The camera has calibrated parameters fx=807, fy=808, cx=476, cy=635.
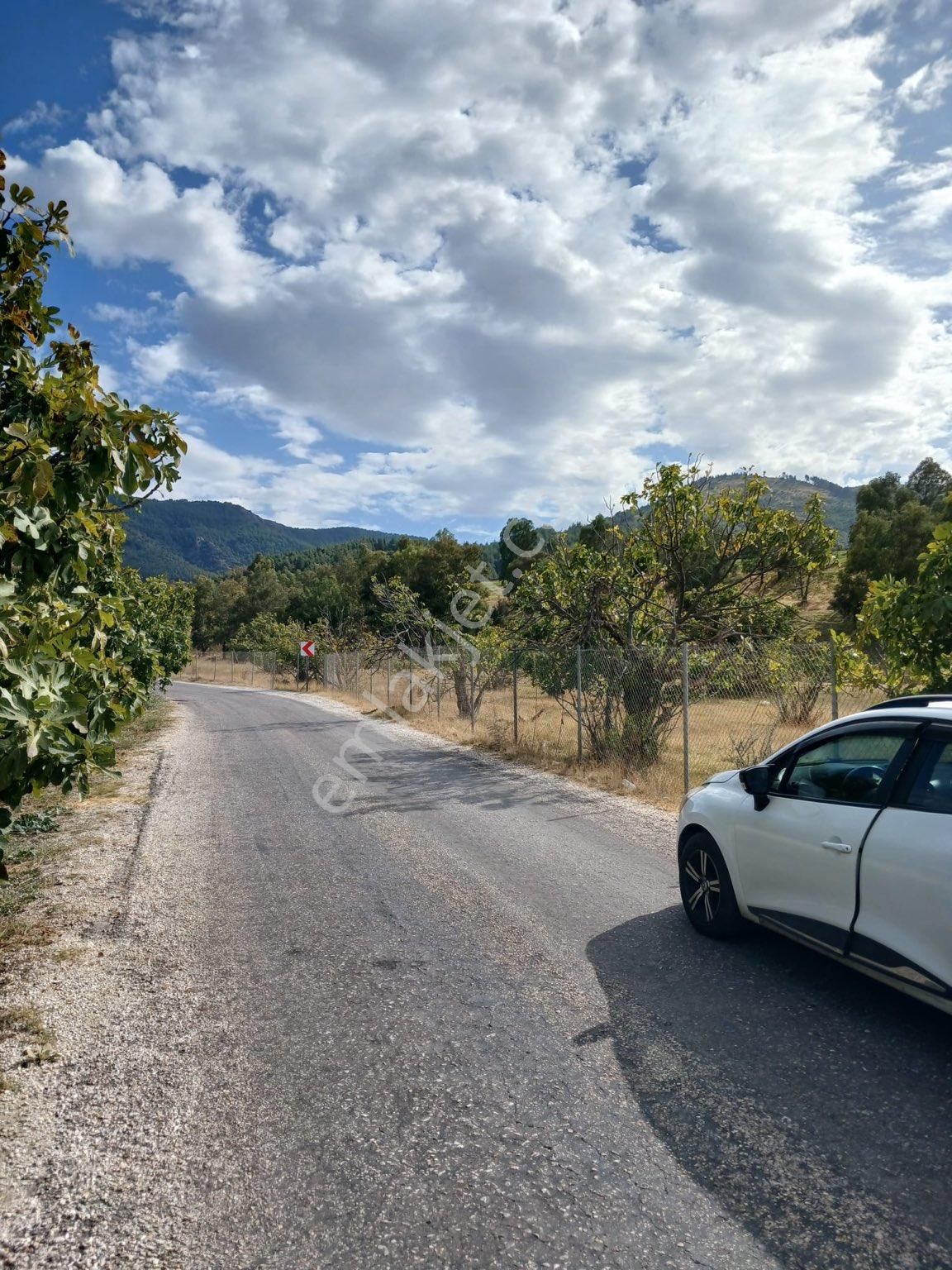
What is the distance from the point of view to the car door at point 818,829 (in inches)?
158

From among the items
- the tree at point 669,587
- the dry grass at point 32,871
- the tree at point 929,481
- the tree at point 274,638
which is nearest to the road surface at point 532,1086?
the dry grass at point 32,871

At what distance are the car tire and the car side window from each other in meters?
0.74

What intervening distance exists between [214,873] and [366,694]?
26885 millimetres

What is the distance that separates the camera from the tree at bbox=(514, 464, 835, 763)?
510 inches

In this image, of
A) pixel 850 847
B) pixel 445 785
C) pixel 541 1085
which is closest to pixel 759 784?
pixel 850 847

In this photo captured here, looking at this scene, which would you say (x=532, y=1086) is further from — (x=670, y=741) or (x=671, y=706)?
(x=670, y=741)

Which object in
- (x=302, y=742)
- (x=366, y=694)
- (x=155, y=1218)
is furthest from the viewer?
(x=366, y=694)

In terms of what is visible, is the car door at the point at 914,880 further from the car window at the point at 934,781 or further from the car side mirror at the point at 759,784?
the car side mirror at the point at 759,784

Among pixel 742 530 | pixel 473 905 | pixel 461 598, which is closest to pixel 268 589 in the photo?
pixel 461 598

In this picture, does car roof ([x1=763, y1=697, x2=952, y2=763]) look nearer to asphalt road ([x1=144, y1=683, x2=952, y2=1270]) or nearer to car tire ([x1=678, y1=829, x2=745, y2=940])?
car tire ([x1=678, y1=829, x2=745, y2=940])

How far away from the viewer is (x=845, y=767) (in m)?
4.44

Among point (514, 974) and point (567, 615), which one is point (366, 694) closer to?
point (567, 615)

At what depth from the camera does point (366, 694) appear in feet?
111

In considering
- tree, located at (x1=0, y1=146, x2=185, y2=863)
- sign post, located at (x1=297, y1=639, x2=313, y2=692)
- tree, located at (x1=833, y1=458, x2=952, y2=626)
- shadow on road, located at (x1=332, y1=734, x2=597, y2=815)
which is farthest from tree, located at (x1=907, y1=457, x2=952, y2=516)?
tree, located at (x1=0, y1=146, x2=185, y2=863)
